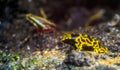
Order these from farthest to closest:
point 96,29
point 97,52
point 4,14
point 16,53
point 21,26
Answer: point 4,14 < point 21,26 < point 96,29 < point 16,53 < point 97,52

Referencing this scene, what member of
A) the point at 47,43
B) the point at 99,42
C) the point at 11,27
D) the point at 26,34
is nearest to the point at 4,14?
the point at 11,27

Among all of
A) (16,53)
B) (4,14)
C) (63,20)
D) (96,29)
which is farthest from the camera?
(63,20)

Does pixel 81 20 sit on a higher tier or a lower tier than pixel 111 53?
higher

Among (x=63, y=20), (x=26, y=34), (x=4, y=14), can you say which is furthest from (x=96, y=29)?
(x=63, y=20)

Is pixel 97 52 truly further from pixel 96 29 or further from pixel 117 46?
pixel 96 29

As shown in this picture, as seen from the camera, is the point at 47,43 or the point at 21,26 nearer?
the point at 47,43

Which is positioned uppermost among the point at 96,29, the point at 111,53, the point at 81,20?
the point at 81,20
